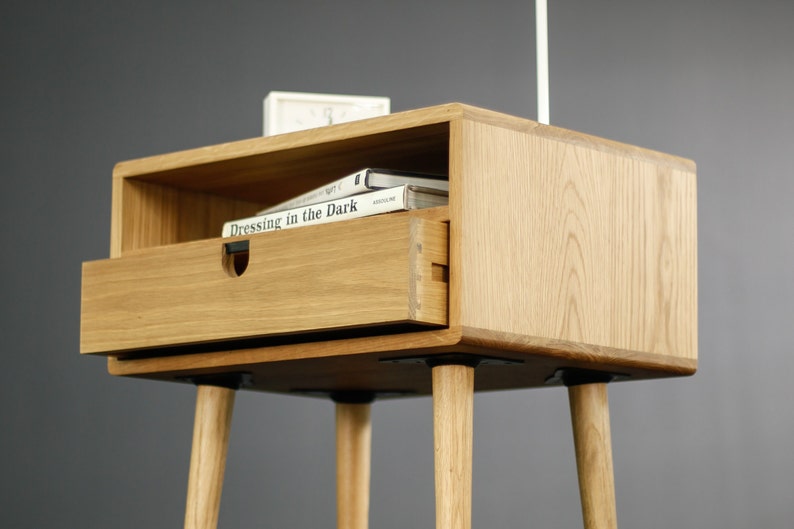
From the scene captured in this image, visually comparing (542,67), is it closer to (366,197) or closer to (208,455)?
(366,197)

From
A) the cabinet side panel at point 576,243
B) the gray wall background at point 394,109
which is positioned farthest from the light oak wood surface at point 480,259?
the gray wall background at point 394,109

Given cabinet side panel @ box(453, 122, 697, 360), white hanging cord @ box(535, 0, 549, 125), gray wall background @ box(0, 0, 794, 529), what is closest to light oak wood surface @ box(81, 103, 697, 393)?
cabinet side panel @ box(453, 122, 697, 360)

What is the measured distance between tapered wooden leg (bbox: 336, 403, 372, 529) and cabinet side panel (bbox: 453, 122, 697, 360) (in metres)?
0.48

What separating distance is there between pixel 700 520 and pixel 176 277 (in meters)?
1.66

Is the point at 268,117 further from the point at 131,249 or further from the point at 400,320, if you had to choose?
the point at 400,320

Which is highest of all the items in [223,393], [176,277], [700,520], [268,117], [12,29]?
[12,29]

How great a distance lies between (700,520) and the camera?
8.47 feet

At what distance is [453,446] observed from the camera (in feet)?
3.52

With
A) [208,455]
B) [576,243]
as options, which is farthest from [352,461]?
[576,243]

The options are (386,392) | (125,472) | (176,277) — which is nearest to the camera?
(176,277)

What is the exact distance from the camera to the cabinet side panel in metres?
1.07


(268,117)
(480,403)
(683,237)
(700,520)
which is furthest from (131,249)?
(700,520)

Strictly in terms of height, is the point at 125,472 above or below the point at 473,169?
below

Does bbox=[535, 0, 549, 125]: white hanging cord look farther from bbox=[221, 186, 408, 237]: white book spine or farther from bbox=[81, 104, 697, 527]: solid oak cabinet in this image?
bbox=[221, 186, 408, 237]: white book spine
